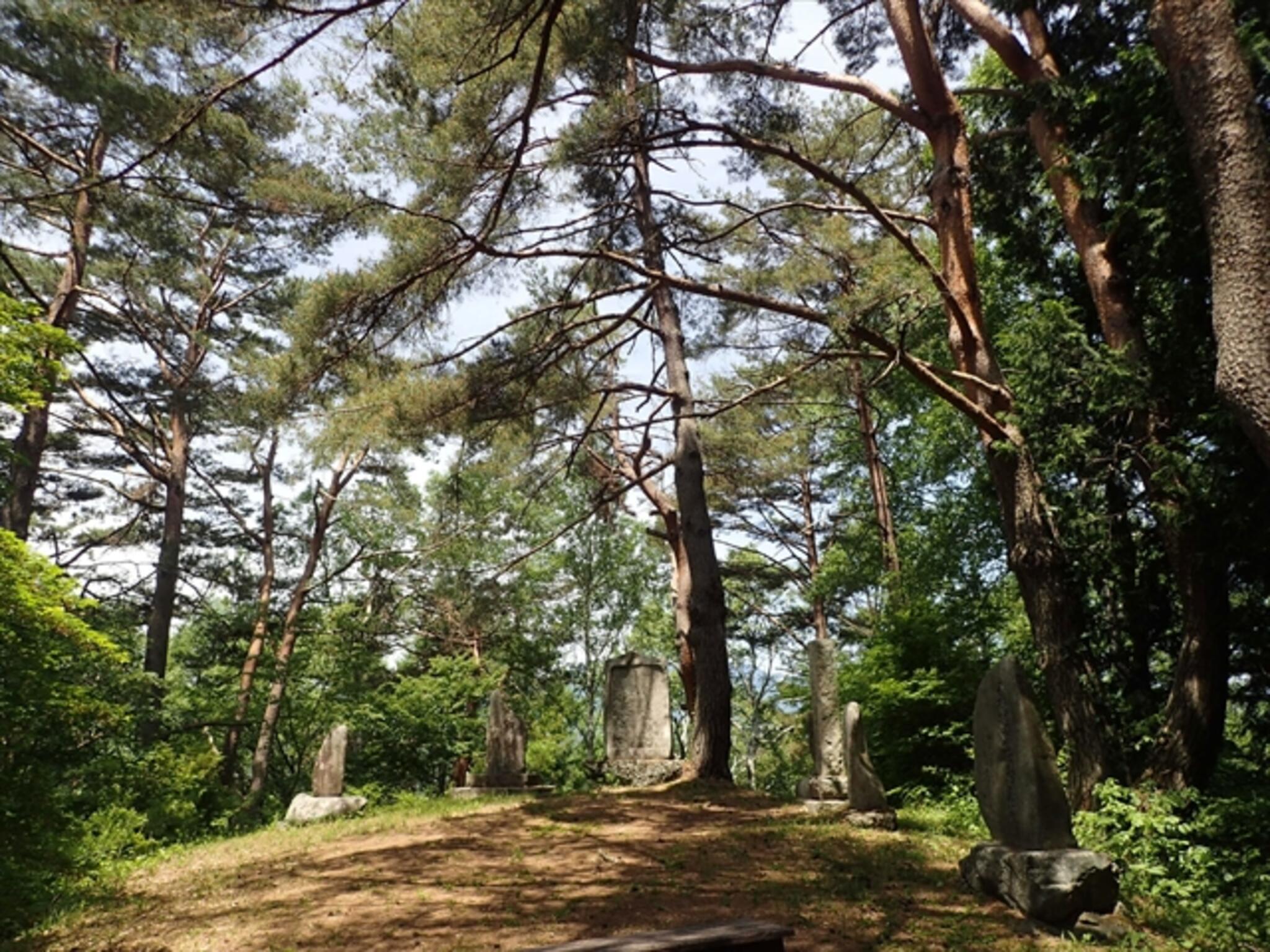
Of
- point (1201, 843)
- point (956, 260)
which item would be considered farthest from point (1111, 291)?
point (1201, 843)

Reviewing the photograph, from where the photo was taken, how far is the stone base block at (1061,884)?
4.42m

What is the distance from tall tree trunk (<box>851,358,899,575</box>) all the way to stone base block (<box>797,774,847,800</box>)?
5.98 m

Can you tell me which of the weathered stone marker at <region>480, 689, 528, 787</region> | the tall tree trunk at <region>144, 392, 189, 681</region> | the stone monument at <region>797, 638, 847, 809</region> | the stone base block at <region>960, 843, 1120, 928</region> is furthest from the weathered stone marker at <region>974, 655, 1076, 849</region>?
the tall tree trunk at <region>144, 392, 189, 681</region>

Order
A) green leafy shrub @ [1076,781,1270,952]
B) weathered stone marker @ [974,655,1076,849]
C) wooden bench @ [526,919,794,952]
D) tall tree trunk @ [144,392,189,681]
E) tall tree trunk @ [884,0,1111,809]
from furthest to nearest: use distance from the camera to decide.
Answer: tall tree trunk @ [144,392,189,681], tall tree trunk @ [884,0,1111,809], weathered stone marker @ [974,655,1076,849], green leafy shrub @ [1076,781,1270,952], wooden bench @ [526,919,794,952]

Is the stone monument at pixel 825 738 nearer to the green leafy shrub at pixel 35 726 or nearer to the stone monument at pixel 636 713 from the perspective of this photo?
the stone monument at pixel 636 713

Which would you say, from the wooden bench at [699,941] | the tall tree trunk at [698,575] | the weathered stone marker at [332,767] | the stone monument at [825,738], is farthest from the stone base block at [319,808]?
the wooden bench at [699,941]

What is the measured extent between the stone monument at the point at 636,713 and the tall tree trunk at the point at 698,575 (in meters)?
1.52

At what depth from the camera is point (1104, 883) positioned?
4.48 m

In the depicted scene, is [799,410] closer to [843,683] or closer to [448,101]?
[843,683]

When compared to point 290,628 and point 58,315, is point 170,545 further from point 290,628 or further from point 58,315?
point 58,315

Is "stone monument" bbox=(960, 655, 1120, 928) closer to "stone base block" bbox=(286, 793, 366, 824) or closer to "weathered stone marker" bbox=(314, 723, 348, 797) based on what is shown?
"stone base block" bbox=(286, 793, 366, 824)

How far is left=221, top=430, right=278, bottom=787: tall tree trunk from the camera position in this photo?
47.8ft

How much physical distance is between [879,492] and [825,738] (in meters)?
7.65

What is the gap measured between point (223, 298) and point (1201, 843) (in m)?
18.5
